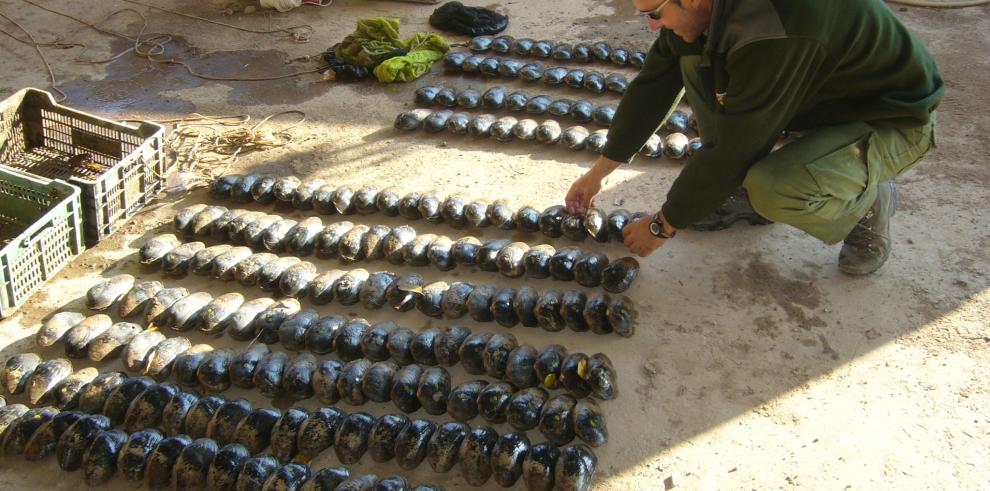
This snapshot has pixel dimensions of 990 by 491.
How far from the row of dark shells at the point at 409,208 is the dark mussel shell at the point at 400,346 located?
2.90 ft

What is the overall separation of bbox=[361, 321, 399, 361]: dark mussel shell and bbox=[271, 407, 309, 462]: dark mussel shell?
15.1 inches

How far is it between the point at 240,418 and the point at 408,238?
1.16 metres

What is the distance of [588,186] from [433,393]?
48.0 inches

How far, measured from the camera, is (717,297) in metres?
3.29

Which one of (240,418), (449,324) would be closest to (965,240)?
(449,324)

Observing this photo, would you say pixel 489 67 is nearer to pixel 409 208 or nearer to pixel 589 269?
pixel 409 208

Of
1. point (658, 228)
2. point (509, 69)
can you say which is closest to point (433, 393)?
point (658, 228)

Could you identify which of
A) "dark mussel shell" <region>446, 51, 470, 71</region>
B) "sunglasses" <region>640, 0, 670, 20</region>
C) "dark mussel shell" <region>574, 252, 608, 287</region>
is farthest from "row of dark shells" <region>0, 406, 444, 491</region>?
"dark mussel shell" <region>446, 51, 470, 71</region>

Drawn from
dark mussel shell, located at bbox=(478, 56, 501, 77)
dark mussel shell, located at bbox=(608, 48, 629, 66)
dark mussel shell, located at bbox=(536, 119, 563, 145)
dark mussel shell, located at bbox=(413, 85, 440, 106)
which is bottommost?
dark mussel shell, located at bbox=(413, 85, 440, 106)

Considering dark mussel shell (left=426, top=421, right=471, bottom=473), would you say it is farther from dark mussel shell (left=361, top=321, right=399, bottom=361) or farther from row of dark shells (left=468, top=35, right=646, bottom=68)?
row of dark shells (left=468, top=35, right=646, bottom=68)

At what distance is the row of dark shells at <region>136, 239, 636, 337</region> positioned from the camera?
308 cm

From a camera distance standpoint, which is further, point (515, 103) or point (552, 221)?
point (515, 103)

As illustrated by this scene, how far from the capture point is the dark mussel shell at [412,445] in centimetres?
261

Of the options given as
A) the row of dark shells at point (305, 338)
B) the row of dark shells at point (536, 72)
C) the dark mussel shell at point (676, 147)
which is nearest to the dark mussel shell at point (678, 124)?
the dark mussel shell at point (676, 147)
